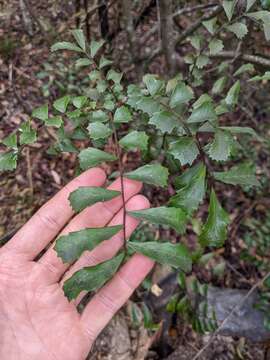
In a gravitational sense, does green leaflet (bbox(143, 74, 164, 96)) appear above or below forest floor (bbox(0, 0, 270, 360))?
Result: above

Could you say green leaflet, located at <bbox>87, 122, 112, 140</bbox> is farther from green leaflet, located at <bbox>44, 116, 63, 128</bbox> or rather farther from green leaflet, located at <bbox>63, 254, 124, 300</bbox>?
green leaflet, located at <bbox>63, 254, 124, 300</bbox>

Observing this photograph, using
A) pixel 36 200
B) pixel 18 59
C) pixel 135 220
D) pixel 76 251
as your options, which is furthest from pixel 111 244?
pixel 18 59

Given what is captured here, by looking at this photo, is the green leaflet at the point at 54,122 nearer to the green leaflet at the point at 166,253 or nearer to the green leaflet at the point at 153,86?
the green leaflet at the point at 153,86

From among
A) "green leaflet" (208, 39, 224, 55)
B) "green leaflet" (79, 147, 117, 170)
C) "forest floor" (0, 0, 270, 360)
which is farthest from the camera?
"forest floor" (0, 0, 270, 360)

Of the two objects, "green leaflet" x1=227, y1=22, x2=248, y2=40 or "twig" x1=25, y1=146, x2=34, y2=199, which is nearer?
"green leaflet" x1=227, y1=22, x2=248, y2=40

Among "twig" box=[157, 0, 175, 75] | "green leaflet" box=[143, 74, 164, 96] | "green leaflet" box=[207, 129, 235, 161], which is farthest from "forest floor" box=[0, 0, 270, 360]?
"green leaflet" box=[207, 129, 235, 161]

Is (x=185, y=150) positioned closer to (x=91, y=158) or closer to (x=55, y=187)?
(x=91, y=158)

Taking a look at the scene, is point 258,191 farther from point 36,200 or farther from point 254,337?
point 36,200
